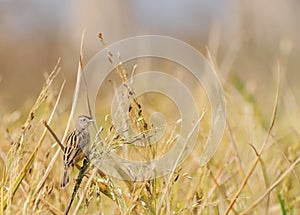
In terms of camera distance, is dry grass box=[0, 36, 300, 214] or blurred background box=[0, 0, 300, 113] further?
blurred background box=[0, 0, 300, 113]

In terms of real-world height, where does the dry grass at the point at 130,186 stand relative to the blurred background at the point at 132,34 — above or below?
below

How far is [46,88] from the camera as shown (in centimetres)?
59

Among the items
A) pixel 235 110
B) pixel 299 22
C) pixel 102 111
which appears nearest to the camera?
pixel 235 110

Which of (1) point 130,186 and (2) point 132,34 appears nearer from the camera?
(1) point 130,186

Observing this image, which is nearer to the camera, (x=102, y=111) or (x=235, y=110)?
(x=235, y=110)

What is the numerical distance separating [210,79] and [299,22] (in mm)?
3353

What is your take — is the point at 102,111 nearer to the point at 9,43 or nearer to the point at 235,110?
the point at 235,110

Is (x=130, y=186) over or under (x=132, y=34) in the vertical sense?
under

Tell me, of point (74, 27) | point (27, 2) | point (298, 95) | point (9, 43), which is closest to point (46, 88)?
point (298, 95)

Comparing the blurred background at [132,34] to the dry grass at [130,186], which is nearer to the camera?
the dry grass at [130,186]

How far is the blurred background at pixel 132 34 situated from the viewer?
246 centimetres

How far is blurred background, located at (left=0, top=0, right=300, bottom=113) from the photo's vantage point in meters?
2.46

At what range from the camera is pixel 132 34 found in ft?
17.4

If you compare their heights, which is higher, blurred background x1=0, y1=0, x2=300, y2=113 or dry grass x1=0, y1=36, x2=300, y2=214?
blurred background x1=0, y1=0, x2=300, y2=113
